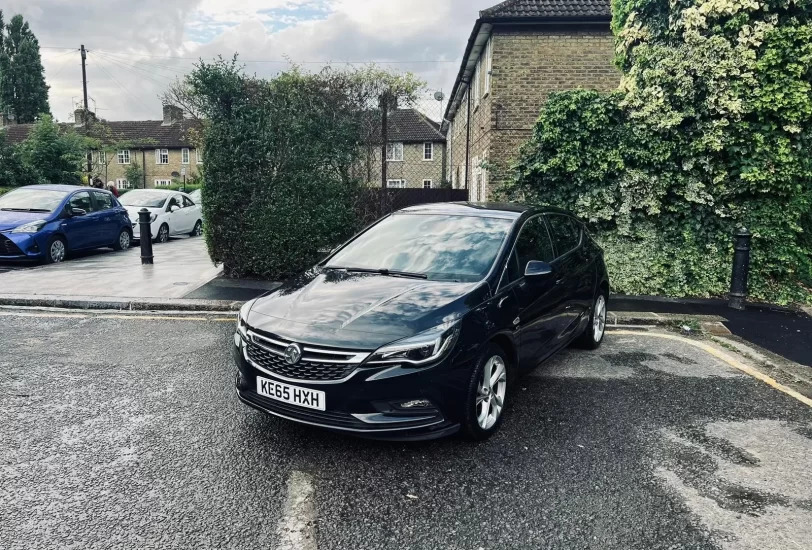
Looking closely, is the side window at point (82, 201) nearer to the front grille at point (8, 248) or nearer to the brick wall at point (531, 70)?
the front grille at point (8, 248)

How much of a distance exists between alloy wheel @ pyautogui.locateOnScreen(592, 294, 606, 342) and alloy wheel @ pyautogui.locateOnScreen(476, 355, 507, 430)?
236 cm

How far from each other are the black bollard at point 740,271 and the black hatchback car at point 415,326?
13.8 ft

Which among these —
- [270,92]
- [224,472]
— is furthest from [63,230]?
[224,472]

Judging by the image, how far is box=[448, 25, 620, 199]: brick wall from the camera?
13000mm

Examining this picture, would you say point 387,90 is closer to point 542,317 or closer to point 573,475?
point 542,317

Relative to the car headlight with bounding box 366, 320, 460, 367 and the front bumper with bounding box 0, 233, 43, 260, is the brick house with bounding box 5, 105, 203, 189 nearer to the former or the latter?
the front bumper with bounding box 0, 233, 43, 260

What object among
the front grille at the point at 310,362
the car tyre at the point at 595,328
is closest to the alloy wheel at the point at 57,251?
the front grille at the point at 310,362

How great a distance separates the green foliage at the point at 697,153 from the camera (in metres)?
8.16

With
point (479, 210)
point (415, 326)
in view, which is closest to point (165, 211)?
point (479, 210)

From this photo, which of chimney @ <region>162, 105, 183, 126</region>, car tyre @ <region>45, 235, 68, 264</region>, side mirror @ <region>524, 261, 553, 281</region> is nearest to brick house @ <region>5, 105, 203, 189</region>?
A: chimney @ <region>162, 105, 183, 126</region>

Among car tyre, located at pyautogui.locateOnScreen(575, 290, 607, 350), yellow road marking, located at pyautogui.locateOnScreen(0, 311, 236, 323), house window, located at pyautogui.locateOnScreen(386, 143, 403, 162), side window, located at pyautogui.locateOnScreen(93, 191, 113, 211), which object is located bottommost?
yellow road marking, located at pyautogui.locateOnScreen(0, 311, 236, 323)

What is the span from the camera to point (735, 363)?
5781 mm

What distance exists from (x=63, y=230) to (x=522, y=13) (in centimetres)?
1072

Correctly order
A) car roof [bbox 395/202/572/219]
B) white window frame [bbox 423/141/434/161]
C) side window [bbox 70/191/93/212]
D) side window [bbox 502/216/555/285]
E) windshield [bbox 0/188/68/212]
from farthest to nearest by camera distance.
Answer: white window frame [bbox 423/141/434/161] → side window [bbox 70/191/93/212] → windshield [bbox 0/188/68/212] → car roof [bbox 395/202/572/219] → side window [bbox 502/216/555/285]
